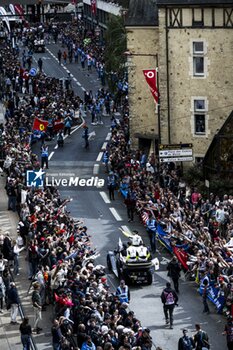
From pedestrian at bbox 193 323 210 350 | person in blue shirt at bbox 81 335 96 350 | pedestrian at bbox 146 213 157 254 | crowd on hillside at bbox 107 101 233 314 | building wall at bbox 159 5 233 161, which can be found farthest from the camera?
building wall at bbox 159 5 233 161

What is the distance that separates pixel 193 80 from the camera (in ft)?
232

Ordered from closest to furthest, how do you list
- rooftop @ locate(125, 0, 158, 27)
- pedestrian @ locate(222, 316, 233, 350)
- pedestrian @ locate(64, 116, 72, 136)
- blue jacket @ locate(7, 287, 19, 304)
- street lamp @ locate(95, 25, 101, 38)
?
1. pedestrian @ locate(222, 316, 233, 350)
2. blue jacket @ locate(7, 287, 19, 304)
3. rooftop @ locate(125, 0, 158, 27)
4. pedestrian @ locate(64, 116, 72, 136)
5. street lamp @ locate(95, 25, 101, 38)

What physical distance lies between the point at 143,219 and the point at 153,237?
4.24 meters

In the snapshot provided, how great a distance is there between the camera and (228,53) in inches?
2746

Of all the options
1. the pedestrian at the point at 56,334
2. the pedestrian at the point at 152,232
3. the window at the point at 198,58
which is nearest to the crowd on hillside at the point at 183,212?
the pedestrian at the point at 152,232

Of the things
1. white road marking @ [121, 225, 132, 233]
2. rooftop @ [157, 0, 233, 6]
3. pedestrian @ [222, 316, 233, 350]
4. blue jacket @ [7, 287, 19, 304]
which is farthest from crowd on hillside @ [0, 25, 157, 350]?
rooftop @ [157, 0, 233, 6]

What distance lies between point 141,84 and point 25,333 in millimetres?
36615

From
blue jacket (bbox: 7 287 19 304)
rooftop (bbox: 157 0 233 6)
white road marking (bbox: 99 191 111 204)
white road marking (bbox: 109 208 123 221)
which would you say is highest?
rooftop (bbox: 157 0 233 6)

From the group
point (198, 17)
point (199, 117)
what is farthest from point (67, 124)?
point (198, 17)

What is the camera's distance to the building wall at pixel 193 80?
6981 cm

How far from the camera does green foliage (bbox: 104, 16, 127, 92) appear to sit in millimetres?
94312

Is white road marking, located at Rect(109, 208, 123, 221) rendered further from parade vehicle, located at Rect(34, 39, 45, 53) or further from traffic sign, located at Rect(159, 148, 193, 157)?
parade vehicle, located at Rect(34, 39, 45, 53)

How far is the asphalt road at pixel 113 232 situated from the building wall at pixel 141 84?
3.00 m

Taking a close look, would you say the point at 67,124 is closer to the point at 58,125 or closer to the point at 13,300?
the point at 58,125
